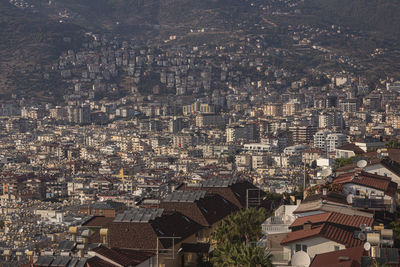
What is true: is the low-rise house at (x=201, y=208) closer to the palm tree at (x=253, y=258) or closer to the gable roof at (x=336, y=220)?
the gable roof at (x=336, y=220)

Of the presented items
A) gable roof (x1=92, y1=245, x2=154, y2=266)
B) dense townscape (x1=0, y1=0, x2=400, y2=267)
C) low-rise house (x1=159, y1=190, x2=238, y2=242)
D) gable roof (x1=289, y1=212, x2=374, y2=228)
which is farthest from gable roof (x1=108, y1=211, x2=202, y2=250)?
gable roof (x1=289, y1=212, x2=374, y2=228)

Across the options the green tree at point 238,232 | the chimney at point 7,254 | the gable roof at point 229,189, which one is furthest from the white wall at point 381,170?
the chimney at point 7,254

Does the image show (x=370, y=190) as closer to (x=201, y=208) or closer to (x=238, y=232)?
(x=238, y=232)

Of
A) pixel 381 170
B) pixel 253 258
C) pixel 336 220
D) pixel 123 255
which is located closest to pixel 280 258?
pixel 253 258

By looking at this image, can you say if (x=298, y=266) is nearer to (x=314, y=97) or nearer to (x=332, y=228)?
(x=332, y=228)

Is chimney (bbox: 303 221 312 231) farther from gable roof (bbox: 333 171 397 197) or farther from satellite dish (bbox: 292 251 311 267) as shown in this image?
gable roof (bbox: 333 171 397 197)
